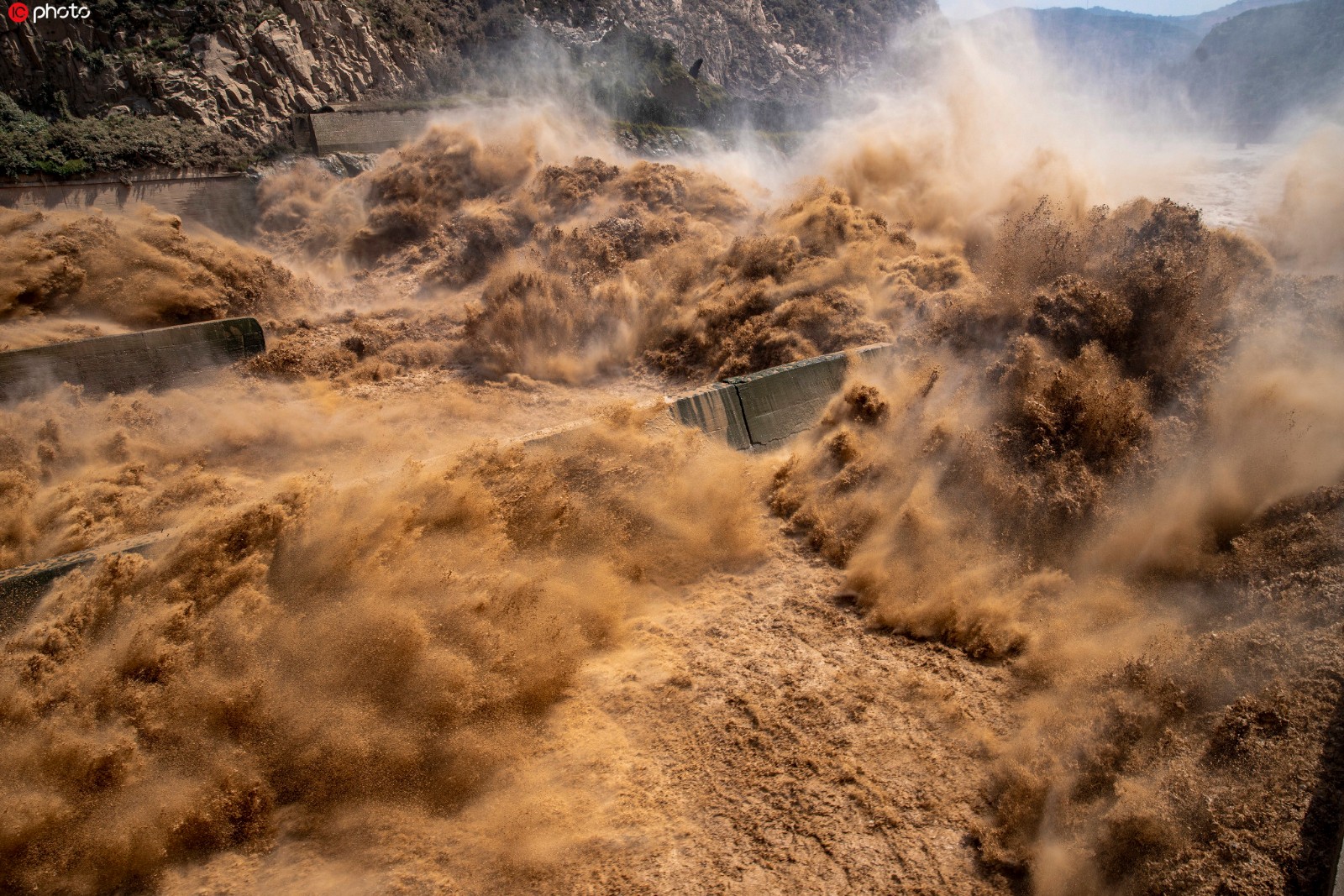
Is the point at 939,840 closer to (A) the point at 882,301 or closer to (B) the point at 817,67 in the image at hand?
(A) the point at 882,301

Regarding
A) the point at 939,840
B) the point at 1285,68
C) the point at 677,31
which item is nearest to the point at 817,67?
the point at 677,31

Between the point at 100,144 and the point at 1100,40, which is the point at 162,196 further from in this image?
the point at 1100,40

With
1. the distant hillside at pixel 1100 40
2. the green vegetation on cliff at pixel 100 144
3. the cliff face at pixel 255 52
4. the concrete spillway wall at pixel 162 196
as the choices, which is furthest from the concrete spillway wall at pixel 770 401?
the distant hillside at pixel 1100 40

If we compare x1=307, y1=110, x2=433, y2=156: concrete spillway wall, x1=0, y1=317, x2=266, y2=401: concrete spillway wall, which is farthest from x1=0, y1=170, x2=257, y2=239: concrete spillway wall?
x1=0, y1=317, x2=266, y2=401: concrete spillway wall

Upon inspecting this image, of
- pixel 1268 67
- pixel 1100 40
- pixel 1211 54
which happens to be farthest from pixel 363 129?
pixel 1211 54

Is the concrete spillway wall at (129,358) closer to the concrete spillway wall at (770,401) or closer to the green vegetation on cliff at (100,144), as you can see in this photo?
the concrete spillway wall at (770,401)

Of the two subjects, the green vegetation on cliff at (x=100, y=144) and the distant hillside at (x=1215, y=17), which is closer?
the green vegetation on cliff at (x=100, y=144)
